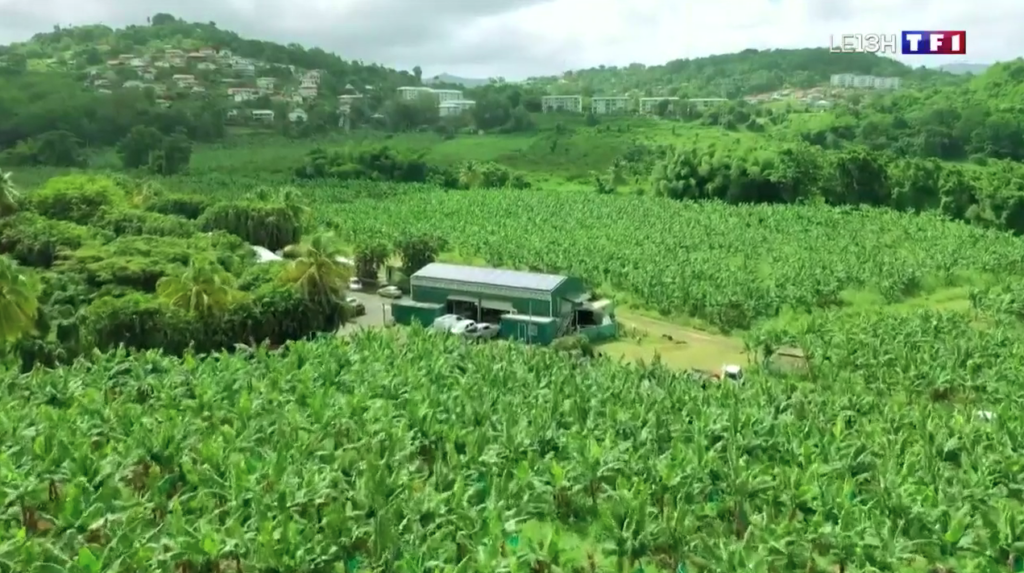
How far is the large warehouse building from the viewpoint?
28047mm

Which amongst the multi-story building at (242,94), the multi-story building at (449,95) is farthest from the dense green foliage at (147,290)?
the multi-story building at (449,95)

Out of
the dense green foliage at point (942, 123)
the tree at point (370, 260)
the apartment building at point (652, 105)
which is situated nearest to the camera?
the tree at point (370, 260)

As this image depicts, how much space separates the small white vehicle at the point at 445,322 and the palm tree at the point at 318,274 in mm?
2926

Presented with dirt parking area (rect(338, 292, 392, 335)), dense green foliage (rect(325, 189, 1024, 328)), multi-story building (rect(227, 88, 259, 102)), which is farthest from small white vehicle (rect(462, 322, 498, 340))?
multi-story building (rect(227, 88, 259, 102))

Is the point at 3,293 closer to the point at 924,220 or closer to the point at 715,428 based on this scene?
the point at 715,428

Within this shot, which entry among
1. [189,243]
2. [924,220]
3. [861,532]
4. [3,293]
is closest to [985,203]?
[924,220]

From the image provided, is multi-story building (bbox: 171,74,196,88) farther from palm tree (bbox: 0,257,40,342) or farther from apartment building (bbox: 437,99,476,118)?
palm tree (bbox: 0,257,40,342)

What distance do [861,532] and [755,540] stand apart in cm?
135

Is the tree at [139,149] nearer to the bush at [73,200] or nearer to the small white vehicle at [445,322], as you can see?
the bush at [73,200]

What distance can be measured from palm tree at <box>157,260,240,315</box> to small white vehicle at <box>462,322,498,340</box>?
261 inches

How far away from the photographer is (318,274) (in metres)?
26.9

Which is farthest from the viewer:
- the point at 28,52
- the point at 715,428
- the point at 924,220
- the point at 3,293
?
the point at 28,52

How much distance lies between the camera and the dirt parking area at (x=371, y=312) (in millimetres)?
29656

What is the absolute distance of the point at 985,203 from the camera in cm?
4950
